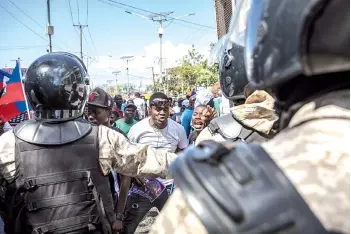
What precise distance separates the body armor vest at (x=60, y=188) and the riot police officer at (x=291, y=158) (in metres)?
1.45

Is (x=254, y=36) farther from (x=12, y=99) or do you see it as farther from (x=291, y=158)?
(x=12, y=99)

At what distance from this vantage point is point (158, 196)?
3.89 metres

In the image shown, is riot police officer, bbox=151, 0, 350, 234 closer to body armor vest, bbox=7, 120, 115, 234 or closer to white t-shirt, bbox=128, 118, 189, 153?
body armor vest, bbox=7, 120, 115, 234

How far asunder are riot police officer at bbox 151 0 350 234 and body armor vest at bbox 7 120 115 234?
1448 millimetres

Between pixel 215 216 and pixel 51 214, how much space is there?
1.66m

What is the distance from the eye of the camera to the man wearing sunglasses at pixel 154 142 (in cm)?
383

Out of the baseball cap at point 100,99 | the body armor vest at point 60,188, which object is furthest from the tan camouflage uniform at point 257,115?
the baseball cap at point 100,99

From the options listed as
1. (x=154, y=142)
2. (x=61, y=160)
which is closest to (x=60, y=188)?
(x=61, y=160)

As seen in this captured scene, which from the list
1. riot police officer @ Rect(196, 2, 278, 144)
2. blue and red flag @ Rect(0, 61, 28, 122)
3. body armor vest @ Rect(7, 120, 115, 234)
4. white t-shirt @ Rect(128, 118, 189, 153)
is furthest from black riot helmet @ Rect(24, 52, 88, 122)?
blue and red flag @ Rect(0, 61, 28, 122)

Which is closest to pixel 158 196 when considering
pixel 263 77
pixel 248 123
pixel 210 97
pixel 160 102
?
pixel 160 102

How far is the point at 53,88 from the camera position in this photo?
2254 millimetres

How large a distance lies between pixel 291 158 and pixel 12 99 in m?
5.05

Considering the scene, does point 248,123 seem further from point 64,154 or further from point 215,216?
point 215,216

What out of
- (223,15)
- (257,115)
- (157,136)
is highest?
(223,15)
